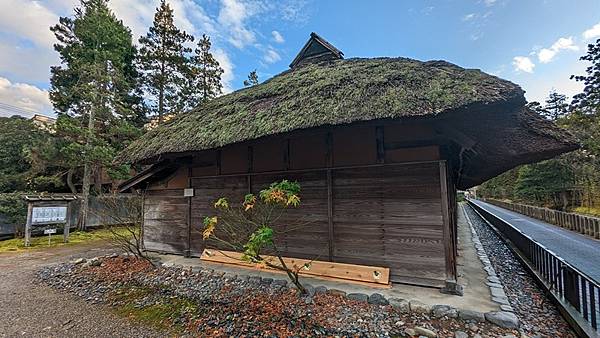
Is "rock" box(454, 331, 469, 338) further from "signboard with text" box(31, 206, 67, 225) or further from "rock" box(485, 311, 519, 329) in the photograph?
"signboard with text" box(31, 206, 67, 225)

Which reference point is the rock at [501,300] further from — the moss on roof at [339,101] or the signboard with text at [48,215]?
the signboard with text at [48,215]

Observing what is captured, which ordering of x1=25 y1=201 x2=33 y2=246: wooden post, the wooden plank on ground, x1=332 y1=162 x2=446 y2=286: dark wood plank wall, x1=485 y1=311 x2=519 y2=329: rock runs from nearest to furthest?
x1=485 y1=311 x2=519 y2=329: rock → x1=332 y1=162 x2=446 y2=286: dark wood plank wall → the wooden plank on ground → x1=25 y1=201 x2=33 y2=246: wooden post

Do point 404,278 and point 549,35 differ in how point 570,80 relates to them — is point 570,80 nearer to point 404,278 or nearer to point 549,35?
point 549,35

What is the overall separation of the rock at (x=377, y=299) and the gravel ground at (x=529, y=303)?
1.57 m

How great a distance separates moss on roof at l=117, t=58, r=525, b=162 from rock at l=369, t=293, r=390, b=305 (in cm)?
252

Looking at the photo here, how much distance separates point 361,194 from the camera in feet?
15.2

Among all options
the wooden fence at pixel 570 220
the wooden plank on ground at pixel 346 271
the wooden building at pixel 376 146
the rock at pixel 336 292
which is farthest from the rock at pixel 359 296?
the wooden fence at pixel 570 220

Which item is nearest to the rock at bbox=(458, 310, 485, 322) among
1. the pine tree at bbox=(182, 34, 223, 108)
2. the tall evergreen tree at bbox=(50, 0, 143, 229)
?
the tall evergreen tree at bbox=(50, 0, 143, 229)

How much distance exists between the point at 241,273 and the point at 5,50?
1499cm

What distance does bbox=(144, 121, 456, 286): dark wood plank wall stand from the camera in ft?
13.5

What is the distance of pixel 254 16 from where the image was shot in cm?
995

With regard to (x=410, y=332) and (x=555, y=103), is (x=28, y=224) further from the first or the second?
(x=555, y=103)

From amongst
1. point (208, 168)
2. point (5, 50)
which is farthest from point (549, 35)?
point (5, 50)

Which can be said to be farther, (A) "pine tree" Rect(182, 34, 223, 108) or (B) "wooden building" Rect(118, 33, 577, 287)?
(A) "pine tree" Rect(182, 34, 223, 108)
